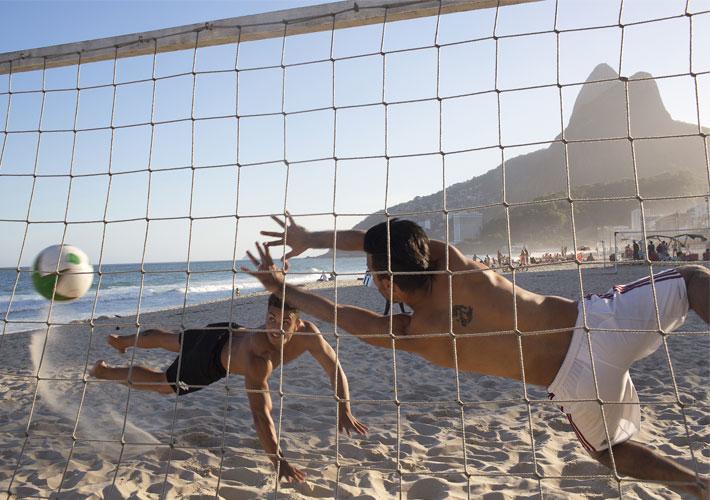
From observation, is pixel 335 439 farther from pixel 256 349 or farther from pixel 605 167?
pixel 605 167

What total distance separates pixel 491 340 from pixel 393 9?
1809 millimetres

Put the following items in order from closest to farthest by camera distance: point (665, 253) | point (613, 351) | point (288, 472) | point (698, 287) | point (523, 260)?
1. point (698, 287)
2. point (613, 351)
3. point (288, 472)
4. point (665, 253)
5. point (523, 260)

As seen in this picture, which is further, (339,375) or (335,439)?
(335,439)

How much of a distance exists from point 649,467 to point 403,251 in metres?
1.38

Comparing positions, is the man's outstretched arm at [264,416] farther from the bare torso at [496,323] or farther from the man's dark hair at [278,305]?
the bare torso at [496,323]

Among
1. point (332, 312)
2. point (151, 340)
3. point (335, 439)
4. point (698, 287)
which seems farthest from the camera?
point (151, 340)

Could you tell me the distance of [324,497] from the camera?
3037mm

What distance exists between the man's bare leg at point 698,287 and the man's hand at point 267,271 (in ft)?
5.68

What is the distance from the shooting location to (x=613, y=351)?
7.41ft

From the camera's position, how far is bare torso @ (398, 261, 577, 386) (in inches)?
91.9

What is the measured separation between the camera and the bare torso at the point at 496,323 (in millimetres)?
2334

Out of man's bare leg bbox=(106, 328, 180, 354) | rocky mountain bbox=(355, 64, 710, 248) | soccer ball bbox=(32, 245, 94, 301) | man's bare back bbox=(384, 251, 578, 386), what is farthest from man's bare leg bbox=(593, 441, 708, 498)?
rocky mountain bbox=(355, 64, 710, 248)

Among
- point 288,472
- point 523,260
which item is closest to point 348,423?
point 288,472

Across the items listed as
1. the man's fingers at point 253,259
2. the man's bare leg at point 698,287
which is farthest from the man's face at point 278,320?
the man's bare leg at point 698,287
